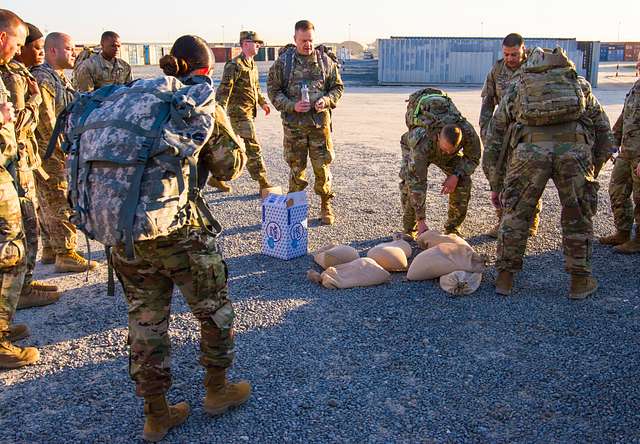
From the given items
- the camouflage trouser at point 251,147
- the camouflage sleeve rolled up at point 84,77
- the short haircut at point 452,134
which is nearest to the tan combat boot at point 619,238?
the short haircut at point 452,134

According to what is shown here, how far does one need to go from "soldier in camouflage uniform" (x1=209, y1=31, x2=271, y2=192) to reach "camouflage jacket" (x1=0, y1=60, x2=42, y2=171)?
3.75 meters

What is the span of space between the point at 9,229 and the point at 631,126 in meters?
5.47

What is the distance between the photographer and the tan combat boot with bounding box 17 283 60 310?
16.7ft

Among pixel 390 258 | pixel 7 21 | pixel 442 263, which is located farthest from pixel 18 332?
pixel 442 263

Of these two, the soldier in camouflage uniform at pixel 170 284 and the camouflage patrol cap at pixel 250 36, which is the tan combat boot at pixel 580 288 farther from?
the camouflage patrol cap at pixel 250 36

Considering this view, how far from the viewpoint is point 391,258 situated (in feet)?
18.5

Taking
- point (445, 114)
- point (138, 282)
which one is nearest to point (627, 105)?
point (445, 114)

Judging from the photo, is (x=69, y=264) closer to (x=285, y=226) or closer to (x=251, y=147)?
(x=285, y=226)

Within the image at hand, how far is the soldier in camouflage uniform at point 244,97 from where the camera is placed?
855 cm

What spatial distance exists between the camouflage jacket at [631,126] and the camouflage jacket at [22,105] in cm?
521

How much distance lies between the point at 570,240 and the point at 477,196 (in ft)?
11.3

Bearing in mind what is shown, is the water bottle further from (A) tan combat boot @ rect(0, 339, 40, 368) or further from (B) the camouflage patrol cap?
(A) tan combat boot @ rect(0, 339, 40, 368)

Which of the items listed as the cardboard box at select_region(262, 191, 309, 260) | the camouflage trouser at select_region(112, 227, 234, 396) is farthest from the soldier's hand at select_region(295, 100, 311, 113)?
the camouflage trouser at select_region(112, 227, 234, 396)

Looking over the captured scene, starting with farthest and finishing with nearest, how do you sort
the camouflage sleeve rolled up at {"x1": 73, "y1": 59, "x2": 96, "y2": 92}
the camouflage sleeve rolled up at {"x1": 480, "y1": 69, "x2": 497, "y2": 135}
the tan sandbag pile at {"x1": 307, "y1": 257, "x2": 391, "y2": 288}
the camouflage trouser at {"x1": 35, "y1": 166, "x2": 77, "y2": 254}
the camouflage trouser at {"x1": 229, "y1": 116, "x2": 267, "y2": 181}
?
the camouflage trouser at {"x1": 229, "y1": 116, "x2": 267, "y2": 181} < the camouflage sleeve rolled up at {"x1": 73, "y1": 59, "x2": 96, "y2": 92} < the camouflage sleeve rolled up at {"x1": 480, "y1": 69, "x2": 497, "y2": 135} < the camouflage trouser at {"x1": 35, "y1": 166, "x2": 77, "y2": 254} < the tan sandbag pile at {"x1": 307, "y1": 257, "x2": 391, "y2": 288}
